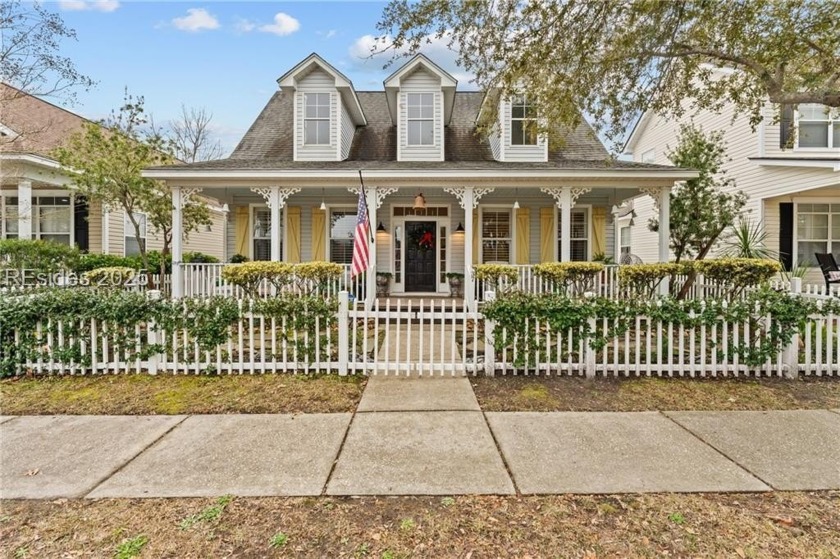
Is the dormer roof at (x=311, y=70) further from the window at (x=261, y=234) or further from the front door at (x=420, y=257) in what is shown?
the front door at (x=420, y=257)

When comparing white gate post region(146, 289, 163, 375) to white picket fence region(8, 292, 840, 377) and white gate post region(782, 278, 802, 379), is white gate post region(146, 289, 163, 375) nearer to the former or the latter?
white picket fence region(8, 292, 840, 377)

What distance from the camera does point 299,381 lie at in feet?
17.0

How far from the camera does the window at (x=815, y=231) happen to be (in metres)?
12.2

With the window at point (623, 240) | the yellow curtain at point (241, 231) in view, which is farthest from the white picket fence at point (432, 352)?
the window at point (623, 240)

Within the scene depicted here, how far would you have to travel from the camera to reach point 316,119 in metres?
11.4

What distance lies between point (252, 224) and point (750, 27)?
1188 centimetres

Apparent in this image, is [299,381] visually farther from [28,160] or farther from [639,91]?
[28,160]

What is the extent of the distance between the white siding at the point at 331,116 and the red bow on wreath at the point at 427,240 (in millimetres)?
3417

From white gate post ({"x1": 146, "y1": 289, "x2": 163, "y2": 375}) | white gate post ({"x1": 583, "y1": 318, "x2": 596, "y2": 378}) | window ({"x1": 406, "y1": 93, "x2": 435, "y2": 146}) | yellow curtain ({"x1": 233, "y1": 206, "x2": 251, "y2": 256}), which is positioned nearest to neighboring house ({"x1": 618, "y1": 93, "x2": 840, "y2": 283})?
window ({"x1": 406, "y1": 93, "x2": 435, "y2": 146})

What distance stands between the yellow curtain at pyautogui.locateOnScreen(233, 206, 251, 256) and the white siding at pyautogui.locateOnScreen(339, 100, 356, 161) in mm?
3443

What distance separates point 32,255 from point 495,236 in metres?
12.8

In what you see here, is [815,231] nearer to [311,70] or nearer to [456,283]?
[456,283]

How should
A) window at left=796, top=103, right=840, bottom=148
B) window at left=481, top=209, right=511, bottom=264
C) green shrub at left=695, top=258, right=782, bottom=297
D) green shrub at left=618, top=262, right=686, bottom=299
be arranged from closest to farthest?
green shrub at left=695, top=258, right=782, bottom=297 → green shrub at left=618, top=262, right=686, bottom=299 → window at left=796, top=103, right=840, bottom=148 → window at left=481, top=209, right=511, bottom=264

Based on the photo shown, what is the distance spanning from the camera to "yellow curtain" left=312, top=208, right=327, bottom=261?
12.1m
